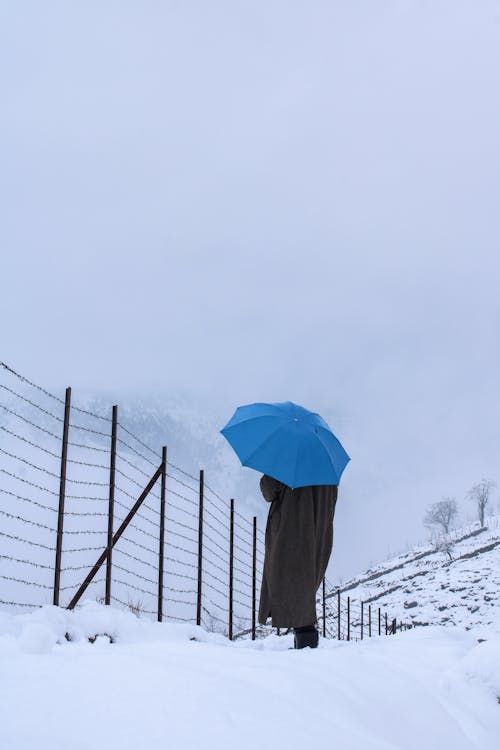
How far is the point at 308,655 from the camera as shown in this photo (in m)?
2.98

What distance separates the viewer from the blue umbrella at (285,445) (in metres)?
4.44

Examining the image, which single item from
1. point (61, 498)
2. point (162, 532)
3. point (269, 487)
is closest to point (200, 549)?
point (162, 532)

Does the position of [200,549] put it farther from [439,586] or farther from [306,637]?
[439,586]

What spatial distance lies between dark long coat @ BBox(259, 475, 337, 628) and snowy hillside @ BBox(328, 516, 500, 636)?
9.62 metres

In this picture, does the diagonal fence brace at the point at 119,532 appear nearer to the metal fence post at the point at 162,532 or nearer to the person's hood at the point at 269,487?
the metal fence post at the point at 162,532

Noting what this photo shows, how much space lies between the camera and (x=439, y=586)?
25.9 metres

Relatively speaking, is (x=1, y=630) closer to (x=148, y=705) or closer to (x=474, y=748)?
(x=148, y=705)

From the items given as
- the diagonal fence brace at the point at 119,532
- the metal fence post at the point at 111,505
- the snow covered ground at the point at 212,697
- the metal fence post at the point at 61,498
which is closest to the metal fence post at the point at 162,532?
the diagonal fence brace at the point at 119,532

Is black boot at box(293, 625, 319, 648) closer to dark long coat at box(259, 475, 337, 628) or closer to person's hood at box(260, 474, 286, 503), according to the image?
dark long coat at box(259, 475, 337, 628)

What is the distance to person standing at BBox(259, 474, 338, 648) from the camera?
4.64 metres

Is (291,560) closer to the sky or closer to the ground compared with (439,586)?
closer to the ground

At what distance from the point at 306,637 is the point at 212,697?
2993 mm

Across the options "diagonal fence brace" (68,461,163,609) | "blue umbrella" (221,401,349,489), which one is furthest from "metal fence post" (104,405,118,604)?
"blue umbrella" (221,401,349,489)

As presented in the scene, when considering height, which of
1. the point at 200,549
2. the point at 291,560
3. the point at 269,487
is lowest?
the point at 291,560
